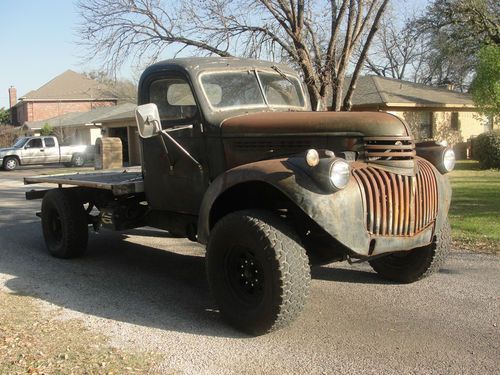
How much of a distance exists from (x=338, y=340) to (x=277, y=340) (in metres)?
0.47

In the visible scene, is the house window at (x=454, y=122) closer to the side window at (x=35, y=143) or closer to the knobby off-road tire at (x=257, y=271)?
the side window at (x=35, y=143)

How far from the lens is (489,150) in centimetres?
2014

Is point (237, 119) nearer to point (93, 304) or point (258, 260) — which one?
point (258, 260)

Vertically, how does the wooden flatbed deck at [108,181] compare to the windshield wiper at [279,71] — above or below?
below

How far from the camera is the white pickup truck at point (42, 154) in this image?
2942 cm

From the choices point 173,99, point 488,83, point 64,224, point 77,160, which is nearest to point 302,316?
point 173,99

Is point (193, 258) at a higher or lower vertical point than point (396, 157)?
lower

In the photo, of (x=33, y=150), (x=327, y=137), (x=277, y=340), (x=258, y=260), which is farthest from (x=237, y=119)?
(x=33, y=150)

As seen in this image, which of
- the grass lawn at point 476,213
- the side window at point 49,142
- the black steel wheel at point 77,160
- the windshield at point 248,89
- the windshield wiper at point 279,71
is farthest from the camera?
the side window at point 49,142

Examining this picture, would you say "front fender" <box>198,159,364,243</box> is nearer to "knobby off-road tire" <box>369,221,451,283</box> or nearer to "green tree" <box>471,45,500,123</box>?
"knobby off-road tire" <box>369,221,451,283</box>

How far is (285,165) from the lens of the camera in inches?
171

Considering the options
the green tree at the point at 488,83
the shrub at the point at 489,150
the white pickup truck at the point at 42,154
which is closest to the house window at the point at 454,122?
the green tree at the point at 488,83

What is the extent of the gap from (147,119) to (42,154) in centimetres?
2695

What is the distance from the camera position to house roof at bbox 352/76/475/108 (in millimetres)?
22703
